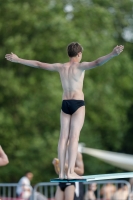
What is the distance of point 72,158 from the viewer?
1145 centimetres

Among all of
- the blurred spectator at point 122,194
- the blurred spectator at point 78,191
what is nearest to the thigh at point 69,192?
the blurred spectator at point 78,191

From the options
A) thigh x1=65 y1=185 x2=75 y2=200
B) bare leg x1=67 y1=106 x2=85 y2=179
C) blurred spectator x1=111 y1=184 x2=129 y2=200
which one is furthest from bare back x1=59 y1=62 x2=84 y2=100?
blurred spectator x1=111 y1=184 x2=129 y2=200

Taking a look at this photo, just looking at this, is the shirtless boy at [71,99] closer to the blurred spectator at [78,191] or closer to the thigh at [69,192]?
the thigh at [69,192]

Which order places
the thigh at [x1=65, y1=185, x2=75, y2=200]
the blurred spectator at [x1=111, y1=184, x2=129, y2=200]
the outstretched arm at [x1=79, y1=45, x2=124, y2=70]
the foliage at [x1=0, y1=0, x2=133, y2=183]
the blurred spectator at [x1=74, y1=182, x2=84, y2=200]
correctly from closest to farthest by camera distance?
the outstretched arm at [x1=79, y1=45, x2=124, y2=70] → the thigh at [x1=65, y1=185, x2=75, y2=200] → the blurred spectator at [x1=74, y1=182, x2=84, y2=200] → the blurred spectator at [x1=111, y1=184, x2=129, y2=200] → the foliage at [x1=0, y1=0, x2=133, y2=183]

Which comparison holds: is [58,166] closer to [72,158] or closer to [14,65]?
[72,158]

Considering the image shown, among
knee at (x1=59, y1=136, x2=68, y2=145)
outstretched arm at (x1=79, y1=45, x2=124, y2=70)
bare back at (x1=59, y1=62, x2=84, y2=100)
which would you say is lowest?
knee at (x1=59, y1=136, x2=68, y2=145)

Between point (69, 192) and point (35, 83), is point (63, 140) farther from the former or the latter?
point (35, 83)

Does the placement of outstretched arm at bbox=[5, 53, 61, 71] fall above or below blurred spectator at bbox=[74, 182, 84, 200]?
above

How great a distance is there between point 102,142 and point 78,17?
8.43 metres

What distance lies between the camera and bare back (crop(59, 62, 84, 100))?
11.4 metres

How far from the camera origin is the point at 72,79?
11430 millimetres

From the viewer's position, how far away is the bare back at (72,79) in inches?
449

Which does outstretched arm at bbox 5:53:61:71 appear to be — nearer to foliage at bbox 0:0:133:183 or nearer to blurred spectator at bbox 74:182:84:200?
blurred spectator at bbox 74:182:84:200

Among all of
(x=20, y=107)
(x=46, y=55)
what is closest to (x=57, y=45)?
(x=46, y=55)
